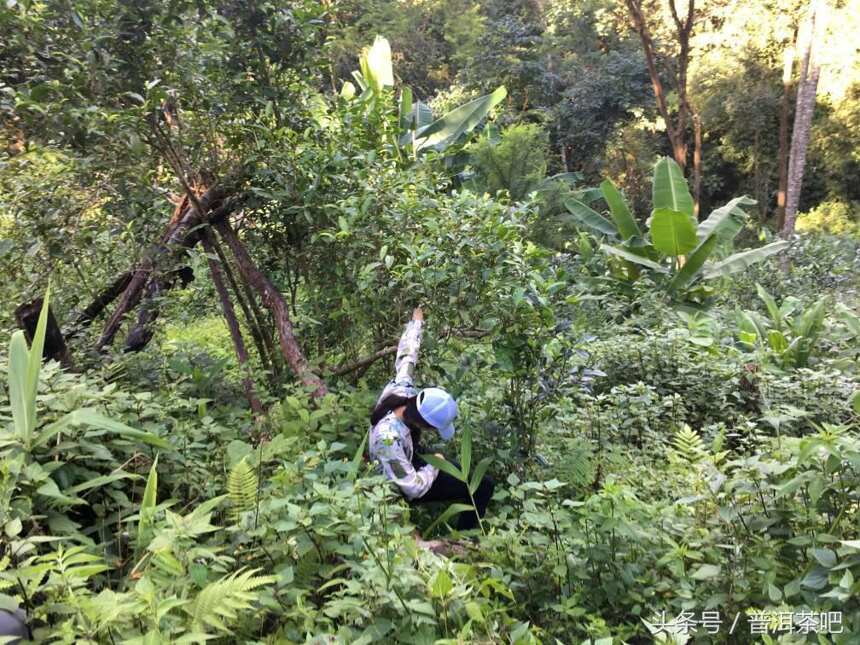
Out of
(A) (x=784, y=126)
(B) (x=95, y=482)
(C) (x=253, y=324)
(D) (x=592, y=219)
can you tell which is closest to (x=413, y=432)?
(B) (x=95, y=482)

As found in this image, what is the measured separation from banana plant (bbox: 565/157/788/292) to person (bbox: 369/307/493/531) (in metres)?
4.27

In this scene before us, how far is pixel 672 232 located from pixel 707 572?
5.07 meters

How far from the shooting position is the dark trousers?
2.93 m

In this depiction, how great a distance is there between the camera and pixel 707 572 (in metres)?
1.87

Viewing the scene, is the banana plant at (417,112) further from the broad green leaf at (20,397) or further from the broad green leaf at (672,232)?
the broad green leaf at (20,397)

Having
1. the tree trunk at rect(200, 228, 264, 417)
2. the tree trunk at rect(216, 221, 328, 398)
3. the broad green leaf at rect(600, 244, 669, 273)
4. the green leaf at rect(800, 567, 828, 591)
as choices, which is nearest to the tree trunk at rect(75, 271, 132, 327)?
the tree trunk at rect(200, 228, 264, 417)

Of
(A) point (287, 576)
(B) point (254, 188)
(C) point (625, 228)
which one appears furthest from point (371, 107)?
(C) point (625, 228)

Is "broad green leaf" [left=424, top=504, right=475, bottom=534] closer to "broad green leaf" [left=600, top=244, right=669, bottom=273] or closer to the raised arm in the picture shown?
the raised arm

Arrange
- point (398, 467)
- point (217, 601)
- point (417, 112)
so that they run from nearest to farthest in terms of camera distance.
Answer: point (217, 601), point (398, 467), point (417, 112)

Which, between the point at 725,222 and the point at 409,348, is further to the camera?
the point at 725,222

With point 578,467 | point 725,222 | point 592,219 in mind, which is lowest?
point 578,467

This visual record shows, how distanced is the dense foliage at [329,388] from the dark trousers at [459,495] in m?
0.09

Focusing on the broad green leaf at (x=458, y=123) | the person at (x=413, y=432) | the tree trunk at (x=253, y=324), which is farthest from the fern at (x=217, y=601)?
the broad green leaf at (x=458, y=123)

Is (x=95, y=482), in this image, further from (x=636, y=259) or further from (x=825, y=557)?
(x=636, y=259)
